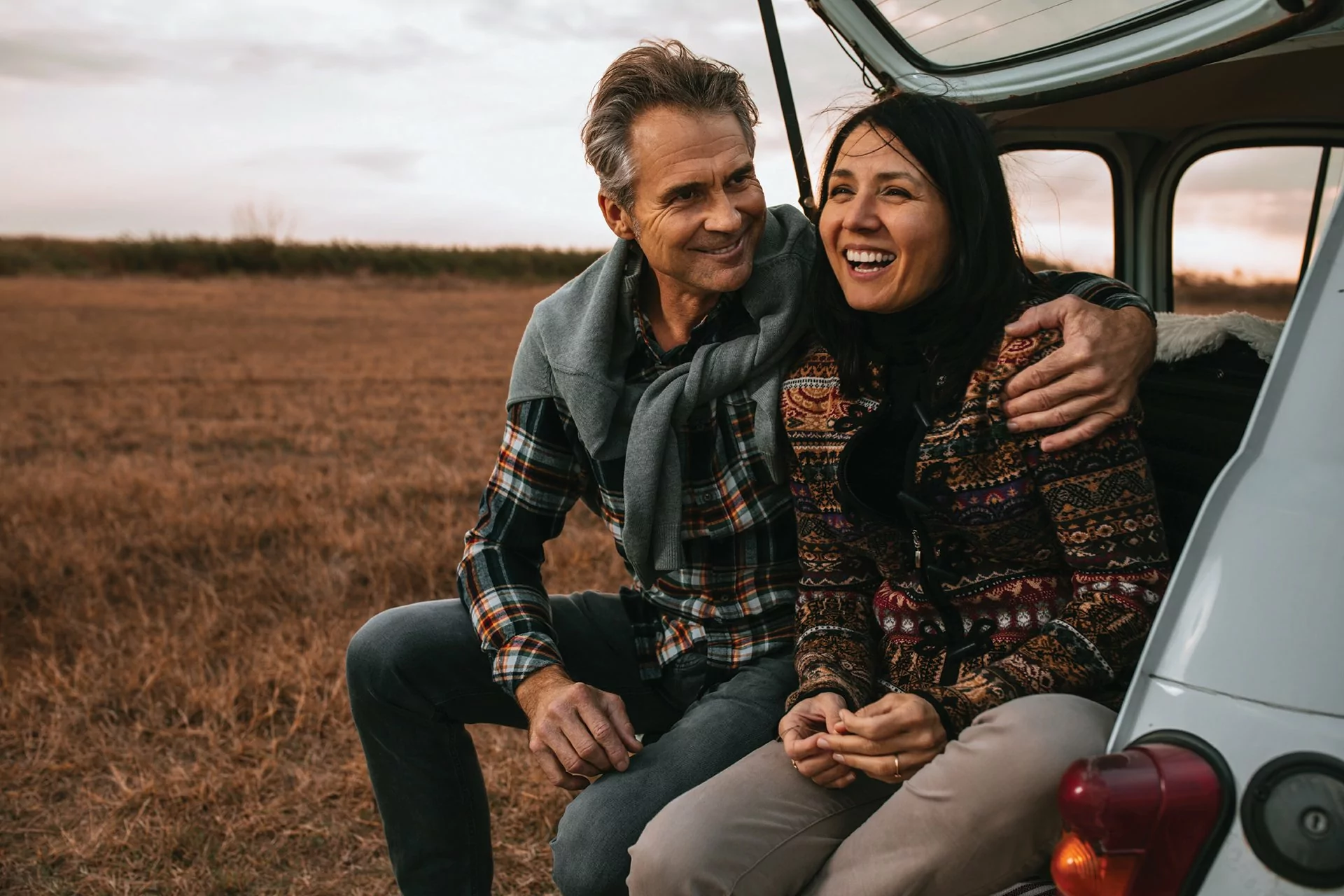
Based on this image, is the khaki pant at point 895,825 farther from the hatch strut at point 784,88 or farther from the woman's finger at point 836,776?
the hatch strut at point 784,88

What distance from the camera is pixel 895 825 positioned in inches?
62.4

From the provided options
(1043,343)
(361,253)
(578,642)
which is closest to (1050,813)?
(1043,343)

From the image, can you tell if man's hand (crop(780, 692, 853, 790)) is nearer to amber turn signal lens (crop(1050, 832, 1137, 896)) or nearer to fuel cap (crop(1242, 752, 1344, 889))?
amber turn signal lens (crop(1050, 832, 1137, 896))

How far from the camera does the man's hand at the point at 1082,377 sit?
1.81 meters

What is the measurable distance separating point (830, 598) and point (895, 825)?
626 mm

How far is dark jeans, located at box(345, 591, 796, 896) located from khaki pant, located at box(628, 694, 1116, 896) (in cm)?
41

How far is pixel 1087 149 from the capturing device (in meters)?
3.38

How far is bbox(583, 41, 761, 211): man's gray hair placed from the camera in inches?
95.8

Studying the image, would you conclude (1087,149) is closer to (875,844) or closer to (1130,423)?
(1130,423)

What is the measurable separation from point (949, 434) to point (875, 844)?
2.24 ft

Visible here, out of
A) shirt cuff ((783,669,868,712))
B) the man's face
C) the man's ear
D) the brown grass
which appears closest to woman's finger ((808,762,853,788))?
shirt cuff ((783,669,868,712))

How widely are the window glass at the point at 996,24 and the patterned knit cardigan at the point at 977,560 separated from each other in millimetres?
703

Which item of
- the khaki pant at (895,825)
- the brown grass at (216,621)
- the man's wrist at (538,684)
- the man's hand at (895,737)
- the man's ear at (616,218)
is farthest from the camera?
the brown grass at (216,621)

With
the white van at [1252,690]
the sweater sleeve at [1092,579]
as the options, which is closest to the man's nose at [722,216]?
the sweater sleeve at [1092,579]
